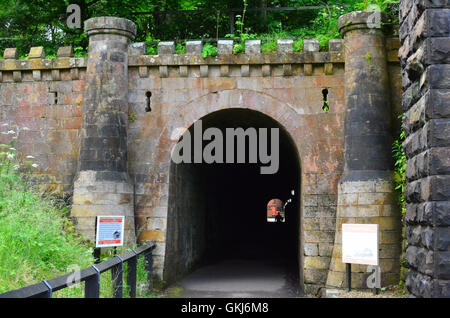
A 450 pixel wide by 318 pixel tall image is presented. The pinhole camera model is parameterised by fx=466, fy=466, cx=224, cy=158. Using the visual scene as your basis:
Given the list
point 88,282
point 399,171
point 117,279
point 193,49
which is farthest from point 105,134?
point 399,171

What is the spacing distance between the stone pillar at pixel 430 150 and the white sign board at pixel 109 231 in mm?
4316

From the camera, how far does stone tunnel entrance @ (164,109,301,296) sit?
32.9ft

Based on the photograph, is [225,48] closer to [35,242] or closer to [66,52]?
[66,52]

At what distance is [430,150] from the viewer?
4.95m

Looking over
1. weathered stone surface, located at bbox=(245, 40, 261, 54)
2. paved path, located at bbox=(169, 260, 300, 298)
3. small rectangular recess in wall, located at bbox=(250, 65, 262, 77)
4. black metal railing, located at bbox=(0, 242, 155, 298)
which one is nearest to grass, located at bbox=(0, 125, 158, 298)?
black metal railing, located at bbox=(0, 242, 155, 298)

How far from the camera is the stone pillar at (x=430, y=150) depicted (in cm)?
478

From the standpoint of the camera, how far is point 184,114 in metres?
9.56

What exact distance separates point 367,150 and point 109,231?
4772mm

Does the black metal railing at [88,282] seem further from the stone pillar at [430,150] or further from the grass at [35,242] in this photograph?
the stone pillar at [430,150]

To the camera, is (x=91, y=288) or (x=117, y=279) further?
(x=117, y=279)

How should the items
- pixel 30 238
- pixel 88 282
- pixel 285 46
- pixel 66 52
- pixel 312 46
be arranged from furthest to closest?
pixel 66 52 < pixel 285 46 < pixel 312 46 < pixel 30 238 < pixel 88 282
